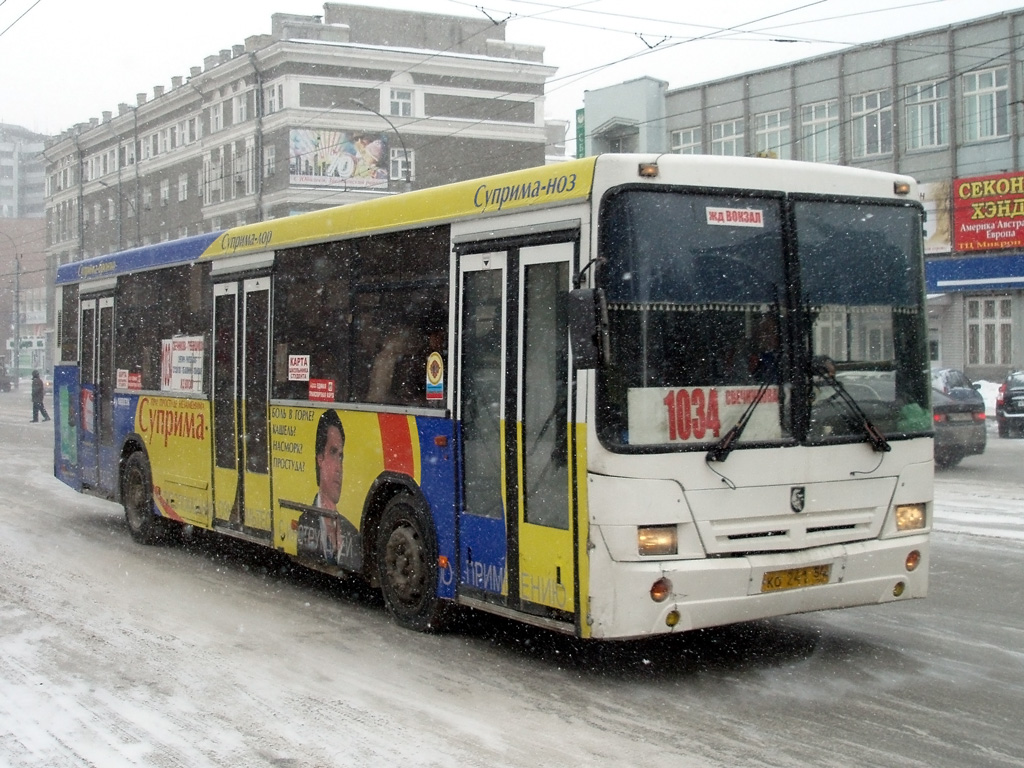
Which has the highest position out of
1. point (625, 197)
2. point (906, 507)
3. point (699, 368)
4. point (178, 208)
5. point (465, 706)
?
point (178, 208)

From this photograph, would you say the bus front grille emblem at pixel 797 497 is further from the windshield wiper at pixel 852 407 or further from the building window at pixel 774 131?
the building window at pixel 774 131

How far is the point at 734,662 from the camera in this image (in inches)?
298

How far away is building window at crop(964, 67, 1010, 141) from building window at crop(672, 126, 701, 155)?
10.9 metres

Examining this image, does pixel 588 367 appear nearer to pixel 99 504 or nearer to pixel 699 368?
pixel 699 368

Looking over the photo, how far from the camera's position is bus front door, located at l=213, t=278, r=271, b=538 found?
35.5ft

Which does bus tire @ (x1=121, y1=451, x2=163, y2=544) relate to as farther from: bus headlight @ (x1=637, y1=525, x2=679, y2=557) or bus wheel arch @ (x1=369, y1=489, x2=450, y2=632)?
bus headlight @ (x1=637, y1=525, x2=679, y2=557)

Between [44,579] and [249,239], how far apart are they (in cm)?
330

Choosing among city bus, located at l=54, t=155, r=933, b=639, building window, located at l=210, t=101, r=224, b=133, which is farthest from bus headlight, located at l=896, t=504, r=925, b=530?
building window, located at l=210, t=101, r=224, b=133

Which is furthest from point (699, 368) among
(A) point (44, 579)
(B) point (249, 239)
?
(A) point (44, 579)

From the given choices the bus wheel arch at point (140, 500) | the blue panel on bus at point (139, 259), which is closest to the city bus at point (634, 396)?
the blue panel on bus at point (139, 259)

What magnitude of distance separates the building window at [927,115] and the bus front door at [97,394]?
33366mm

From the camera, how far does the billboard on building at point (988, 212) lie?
39812 millimetres

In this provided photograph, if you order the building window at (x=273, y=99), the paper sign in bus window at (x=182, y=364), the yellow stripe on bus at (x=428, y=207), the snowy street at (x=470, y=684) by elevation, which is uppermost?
the building window at (x=273, y=99)

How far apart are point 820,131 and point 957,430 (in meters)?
26.8
